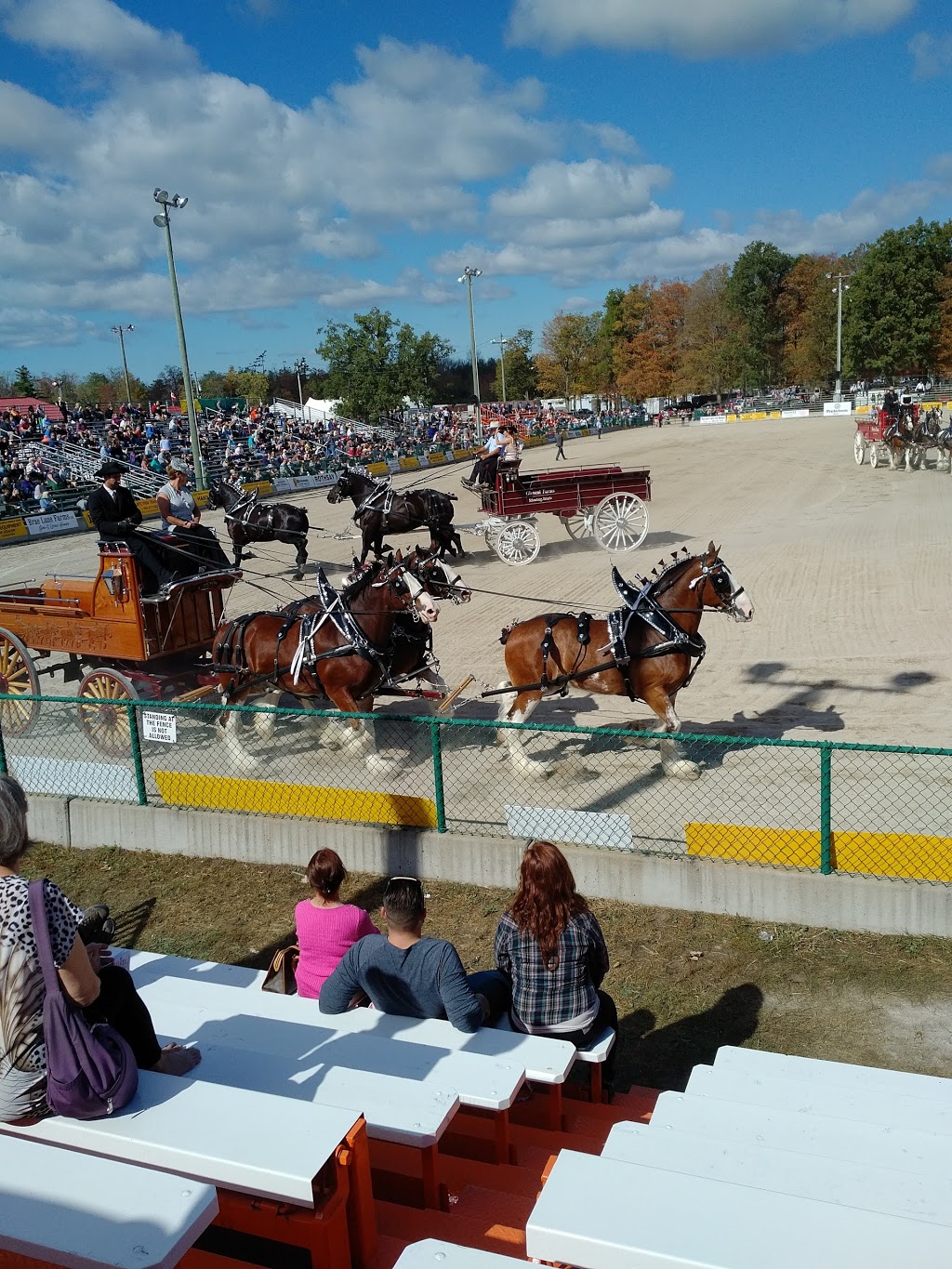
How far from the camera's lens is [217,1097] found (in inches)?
121

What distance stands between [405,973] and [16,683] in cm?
839

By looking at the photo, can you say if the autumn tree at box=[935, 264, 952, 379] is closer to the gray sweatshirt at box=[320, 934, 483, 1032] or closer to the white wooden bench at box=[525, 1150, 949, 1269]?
the gray sweatshirt at box=[320, 934, 483, 1032]

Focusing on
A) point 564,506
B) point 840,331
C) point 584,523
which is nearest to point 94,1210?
point 564,506

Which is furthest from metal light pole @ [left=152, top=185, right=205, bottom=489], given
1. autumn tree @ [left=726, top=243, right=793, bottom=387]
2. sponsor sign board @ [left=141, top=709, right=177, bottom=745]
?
autumn tree @ [left=726, top=243, right=793, bottom=387]

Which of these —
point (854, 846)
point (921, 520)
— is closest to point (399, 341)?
point (921, 520)

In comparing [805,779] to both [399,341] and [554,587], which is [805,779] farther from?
[399,341]

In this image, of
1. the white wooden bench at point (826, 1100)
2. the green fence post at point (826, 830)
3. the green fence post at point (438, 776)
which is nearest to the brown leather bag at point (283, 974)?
the white wooden bench at point (826, 1100)

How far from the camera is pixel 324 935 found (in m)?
4.63

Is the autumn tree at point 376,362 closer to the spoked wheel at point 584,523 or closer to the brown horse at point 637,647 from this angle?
the spoked wheel at point 584,523

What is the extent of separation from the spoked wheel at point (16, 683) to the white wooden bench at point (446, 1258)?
825 cm

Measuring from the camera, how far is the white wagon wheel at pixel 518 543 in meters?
19.5

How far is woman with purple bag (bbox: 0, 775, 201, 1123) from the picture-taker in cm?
279

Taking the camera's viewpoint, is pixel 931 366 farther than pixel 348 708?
Yes

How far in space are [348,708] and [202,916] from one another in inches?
97.2
